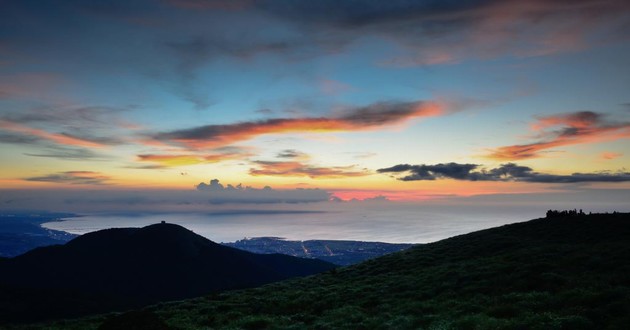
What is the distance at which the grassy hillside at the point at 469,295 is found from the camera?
838 inches

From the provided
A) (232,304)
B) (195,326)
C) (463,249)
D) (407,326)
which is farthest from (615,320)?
(463,249)

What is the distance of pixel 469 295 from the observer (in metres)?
29.0

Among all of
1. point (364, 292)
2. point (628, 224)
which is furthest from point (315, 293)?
point (628, 224)

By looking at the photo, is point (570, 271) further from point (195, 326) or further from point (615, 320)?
point (195, 326)

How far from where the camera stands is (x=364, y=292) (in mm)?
38281

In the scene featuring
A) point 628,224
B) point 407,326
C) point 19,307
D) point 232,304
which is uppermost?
point 628,224

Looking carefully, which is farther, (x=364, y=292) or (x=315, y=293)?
(x=315, y=293)

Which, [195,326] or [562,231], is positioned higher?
[562,231]

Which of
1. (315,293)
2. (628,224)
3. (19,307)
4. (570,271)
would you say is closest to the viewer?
(570,271)

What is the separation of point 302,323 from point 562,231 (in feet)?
141

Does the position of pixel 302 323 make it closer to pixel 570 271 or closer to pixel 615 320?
pixel 615 320

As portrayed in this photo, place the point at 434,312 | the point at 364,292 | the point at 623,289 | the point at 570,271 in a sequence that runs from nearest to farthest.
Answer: the point at 623,289 → the point at 434,312 → the point at 570,271 → the point at 364,292

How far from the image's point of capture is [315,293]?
41375 mm

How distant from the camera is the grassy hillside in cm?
2128
